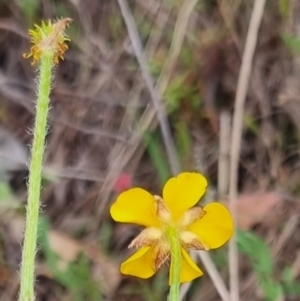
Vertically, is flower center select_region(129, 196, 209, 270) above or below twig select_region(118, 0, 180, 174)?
below

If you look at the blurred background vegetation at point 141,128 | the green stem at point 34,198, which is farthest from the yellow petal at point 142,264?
the blurred background vegetation at point 141,128

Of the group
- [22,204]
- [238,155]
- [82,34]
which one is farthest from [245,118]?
[22,204]

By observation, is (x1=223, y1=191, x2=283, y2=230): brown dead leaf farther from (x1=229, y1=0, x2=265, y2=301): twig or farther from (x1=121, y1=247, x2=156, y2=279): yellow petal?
(x1=121, y1=247, x2=156, y2=279): yellow petal

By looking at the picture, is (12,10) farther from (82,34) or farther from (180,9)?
(180,9)

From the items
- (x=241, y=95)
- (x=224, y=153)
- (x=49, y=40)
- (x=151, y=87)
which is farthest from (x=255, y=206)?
(x=49, y=40)

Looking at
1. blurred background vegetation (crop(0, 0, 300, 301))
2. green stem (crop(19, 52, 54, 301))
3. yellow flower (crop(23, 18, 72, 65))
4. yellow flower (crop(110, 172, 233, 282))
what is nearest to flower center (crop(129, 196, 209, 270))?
yellow flower (crop(110, 172, 233, 282))

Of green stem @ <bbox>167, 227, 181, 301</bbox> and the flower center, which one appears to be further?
the flower center

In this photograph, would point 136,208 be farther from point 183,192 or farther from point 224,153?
point 224,153
